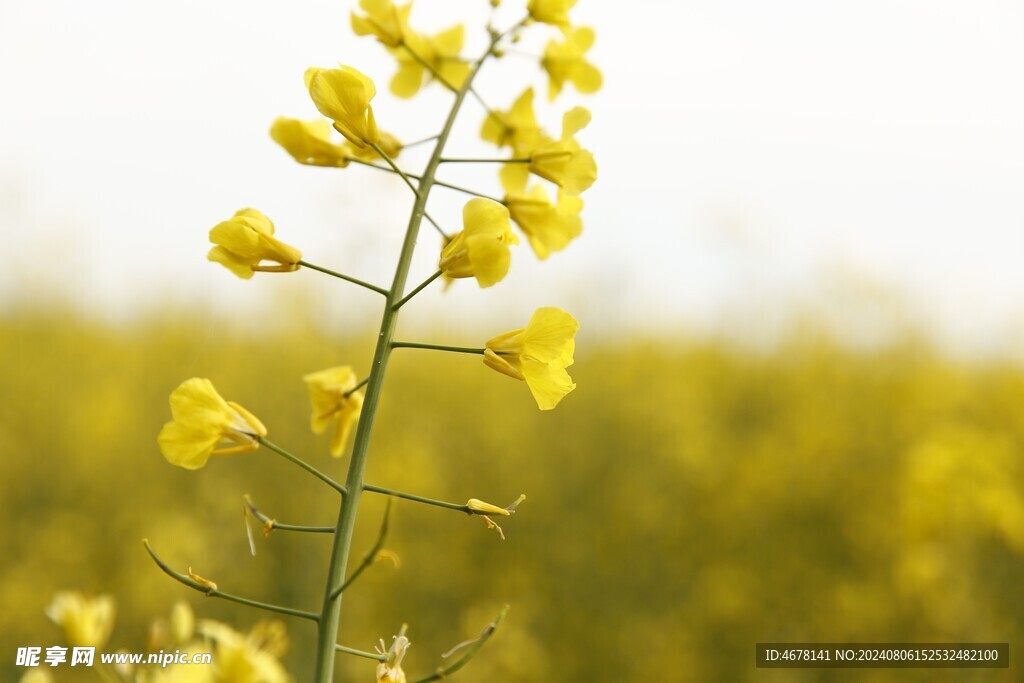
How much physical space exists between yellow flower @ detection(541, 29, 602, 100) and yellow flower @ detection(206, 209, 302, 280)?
39 cm

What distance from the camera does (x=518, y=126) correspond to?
3.21ft

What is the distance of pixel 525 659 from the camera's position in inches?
116

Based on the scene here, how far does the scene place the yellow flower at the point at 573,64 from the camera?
3.29 feet

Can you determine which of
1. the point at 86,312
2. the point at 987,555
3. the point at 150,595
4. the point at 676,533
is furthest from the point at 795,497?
the point at 86,312

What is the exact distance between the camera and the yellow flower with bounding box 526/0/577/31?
930mm

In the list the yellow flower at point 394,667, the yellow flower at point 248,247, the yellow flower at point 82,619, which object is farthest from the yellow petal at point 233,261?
the yellow flower at point 82,619

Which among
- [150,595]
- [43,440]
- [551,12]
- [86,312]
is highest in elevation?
[86,312]

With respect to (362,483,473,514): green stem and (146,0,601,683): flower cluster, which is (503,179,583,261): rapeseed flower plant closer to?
(146,0,601,683): flower cluster

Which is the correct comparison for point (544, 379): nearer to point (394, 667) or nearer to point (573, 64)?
point (394, 667)

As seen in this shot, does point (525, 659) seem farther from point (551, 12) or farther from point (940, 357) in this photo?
point (940, 357)

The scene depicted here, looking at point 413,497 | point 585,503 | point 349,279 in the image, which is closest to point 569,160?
point 349,279

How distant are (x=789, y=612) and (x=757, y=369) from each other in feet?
6.28

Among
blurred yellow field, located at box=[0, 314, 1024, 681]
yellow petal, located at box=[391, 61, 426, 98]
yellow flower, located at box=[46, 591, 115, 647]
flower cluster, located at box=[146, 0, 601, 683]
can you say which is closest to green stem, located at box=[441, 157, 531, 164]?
flower cluster, located at box=[146, 0, 601, 683]

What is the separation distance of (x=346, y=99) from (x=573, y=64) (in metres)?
0.34
